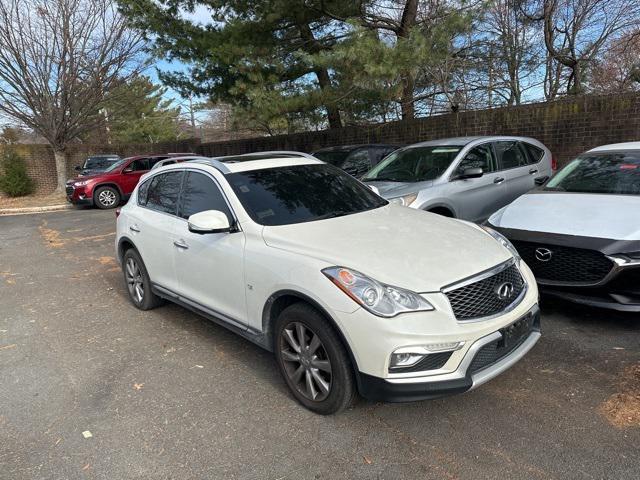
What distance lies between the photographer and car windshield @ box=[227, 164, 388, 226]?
364cm

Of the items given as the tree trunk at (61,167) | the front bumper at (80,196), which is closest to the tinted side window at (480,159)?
the front bumper at (80,196)

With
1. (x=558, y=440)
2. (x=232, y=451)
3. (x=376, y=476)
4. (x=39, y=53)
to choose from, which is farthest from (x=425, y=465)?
(x=39, y=53)

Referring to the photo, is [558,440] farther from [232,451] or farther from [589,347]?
[232,451]

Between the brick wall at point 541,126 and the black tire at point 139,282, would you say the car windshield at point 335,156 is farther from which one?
the black tire at point 139,282

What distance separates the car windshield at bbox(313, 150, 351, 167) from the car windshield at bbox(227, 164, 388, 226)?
18.1 ft

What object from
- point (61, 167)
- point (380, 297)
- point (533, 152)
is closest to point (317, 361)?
point (380, 297)

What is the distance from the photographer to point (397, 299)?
2.68 metres

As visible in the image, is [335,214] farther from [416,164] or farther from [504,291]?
[416,164]

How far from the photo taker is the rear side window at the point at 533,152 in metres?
7.73

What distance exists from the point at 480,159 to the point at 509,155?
723 millimetres

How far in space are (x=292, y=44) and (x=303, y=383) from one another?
38.0ft

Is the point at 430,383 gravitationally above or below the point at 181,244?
below

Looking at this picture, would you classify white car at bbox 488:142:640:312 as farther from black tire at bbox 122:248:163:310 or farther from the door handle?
black tire at bbox 122:248:163:310

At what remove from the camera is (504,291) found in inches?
119
